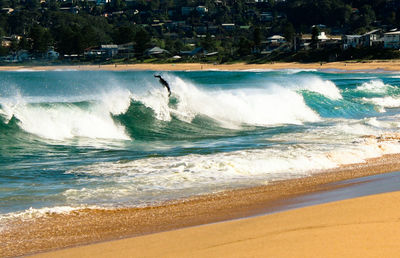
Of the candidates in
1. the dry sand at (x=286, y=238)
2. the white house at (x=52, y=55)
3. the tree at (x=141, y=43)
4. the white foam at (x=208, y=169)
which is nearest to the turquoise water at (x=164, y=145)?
the white foam at (x=208, y=169)

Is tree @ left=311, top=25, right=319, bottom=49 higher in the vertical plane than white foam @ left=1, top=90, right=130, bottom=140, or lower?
lower

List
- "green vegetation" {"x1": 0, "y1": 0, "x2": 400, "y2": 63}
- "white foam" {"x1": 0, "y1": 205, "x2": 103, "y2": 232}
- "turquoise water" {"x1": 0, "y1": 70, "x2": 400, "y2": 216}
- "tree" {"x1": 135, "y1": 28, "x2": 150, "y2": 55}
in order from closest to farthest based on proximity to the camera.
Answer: "white foam" {"x1": 0, "y1": 205, "x2": 103, "y2": 232} < "turquoise water" {"x1": 0, "y1": 70, "x2": 400, "y2": 216} < "green vegetation" {"x1": 0, "y1": 0, "x2": 400, "y2": 63} < "tree" {"x1": 135, "y1": 28, "x2": 150, "y2": 55}

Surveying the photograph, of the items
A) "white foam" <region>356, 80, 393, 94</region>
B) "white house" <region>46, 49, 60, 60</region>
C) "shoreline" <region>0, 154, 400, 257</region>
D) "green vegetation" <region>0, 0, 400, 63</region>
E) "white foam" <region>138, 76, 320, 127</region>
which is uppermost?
"shoreline" <region>0, 154, 400, 257</region>

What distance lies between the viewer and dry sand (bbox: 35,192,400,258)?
21.5 feet

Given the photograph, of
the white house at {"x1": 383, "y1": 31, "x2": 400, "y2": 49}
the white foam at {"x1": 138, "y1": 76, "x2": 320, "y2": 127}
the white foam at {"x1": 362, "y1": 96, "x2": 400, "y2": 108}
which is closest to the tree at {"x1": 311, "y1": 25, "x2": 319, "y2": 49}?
the white house at {"x1": 383, "y1": 31, "x2": 400, "y2": 49}

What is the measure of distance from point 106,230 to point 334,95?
99.3 ft

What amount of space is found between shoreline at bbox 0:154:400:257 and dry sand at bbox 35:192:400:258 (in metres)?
0.51

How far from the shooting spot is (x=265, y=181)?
11734 mm

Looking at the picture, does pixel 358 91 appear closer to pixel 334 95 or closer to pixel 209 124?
pixel 334 95

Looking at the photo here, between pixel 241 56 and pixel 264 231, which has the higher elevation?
pixel 264 231

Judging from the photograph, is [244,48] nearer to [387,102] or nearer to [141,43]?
[141,43]

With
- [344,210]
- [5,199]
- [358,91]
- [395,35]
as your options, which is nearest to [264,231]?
[344,210]

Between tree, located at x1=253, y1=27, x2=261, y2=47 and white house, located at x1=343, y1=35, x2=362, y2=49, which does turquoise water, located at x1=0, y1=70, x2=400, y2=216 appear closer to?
white house, located at x1=343, y1=35, x2=362, y2=49

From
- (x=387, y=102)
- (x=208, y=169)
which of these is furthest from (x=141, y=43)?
(x=208, y=169)
